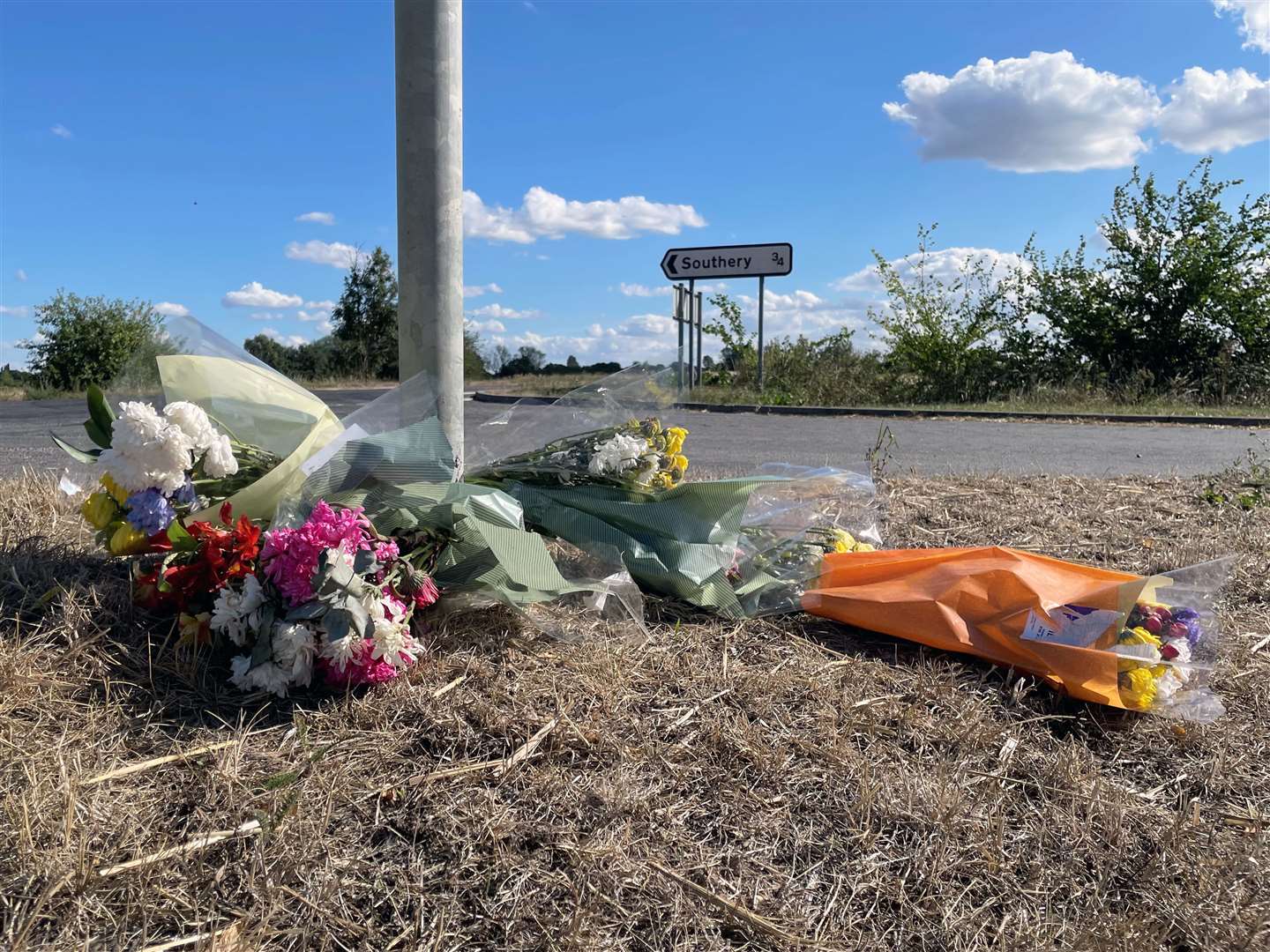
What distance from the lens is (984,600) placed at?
A: 2.81 m

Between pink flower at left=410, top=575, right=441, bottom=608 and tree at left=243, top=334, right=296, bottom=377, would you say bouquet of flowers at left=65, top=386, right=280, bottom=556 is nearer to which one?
pink flower at left=410, top=575, right=441, bottom=608

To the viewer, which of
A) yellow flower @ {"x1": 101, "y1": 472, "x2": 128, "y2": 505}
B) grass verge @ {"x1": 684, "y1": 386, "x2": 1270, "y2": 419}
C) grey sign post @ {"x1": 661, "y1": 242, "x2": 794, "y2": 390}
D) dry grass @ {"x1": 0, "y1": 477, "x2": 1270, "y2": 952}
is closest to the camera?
dry grass @ {"x1": 0, "y1": 477, "x2": 1270, "y2": 952}

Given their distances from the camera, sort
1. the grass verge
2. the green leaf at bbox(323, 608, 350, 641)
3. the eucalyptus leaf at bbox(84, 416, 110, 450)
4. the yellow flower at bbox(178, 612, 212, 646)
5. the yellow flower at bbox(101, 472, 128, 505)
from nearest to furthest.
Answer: the green leaf at bbox(323, 608, 350, 641) < the yellow flower at bbox(178, 612, 212, 646) < the yellow flower at bbox(101, 472, 128, 505) < the eucalyptus leaf at bbox(84, 416, 110, 450) < the grass verge

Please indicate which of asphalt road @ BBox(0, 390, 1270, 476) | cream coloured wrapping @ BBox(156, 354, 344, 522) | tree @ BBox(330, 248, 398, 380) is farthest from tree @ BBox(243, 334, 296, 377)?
cream coloured wrapping @ BBox(156, 354, 344, 522)

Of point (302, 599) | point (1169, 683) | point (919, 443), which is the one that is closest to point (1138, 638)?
point (1169, 683)

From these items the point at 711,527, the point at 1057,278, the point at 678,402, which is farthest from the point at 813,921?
the point at 1057,278

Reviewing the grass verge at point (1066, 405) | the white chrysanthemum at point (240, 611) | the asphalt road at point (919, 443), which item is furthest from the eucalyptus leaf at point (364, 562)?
the grass verge at point (1066, 405)

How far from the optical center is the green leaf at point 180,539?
247 centimetres

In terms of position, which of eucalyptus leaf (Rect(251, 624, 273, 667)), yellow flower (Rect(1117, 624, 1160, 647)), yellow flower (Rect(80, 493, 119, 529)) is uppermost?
yellow flower (Rect(80, 493, 119, 529))

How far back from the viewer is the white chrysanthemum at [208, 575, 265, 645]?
2301 millimetres

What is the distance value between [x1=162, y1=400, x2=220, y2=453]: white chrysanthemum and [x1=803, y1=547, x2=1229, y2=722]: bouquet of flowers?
6.24ft

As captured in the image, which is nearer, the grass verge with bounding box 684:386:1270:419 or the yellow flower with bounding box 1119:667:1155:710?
the yellow flower with bounding box 1119:667:1155:710

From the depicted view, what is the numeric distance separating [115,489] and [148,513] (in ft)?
0.60

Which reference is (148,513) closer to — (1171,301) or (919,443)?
(919,443)
